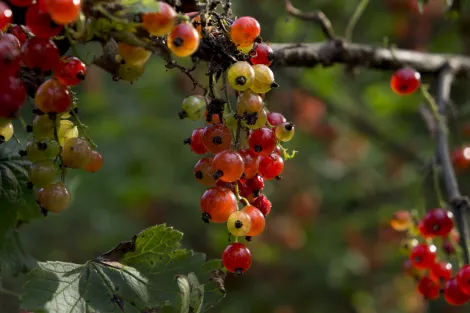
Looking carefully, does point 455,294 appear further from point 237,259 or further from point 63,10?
point 63,10

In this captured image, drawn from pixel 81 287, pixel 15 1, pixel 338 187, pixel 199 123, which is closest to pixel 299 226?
pixel 338 187

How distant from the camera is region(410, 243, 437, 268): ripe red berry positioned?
1842 millimetres

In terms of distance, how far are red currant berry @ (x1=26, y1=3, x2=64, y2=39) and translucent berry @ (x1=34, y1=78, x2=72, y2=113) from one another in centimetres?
10

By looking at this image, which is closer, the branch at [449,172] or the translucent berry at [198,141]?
the translucent berry at [198,141]

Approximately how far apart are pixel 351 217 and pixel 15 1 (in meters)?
3.28

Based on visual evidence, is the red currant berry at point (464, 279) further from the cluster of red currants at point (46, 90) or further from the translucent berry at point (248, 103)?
the cluster of red currants at point (46, 90)

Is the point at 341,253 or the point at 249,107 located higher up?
the point at 249,107

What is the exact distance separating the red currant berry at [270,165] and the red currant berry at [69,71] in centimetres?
41

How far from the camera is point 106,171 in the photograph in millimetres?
4281

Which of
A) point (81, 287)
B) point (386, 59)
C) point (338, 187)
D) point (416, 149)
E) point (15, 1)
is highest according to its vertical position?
point (15, 1)

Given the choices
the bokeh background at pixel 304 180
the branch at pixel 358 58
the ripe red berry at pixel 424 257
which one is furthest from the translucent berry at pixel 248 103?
the bokeh background at pixel 304 180

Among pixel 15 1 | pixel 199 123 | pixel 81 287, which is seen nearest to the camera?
pixel 15 1

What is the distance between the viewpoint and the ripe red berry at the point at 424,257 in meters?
1.84

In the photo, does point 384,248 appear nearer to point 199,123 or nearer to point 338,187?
point 338,187
